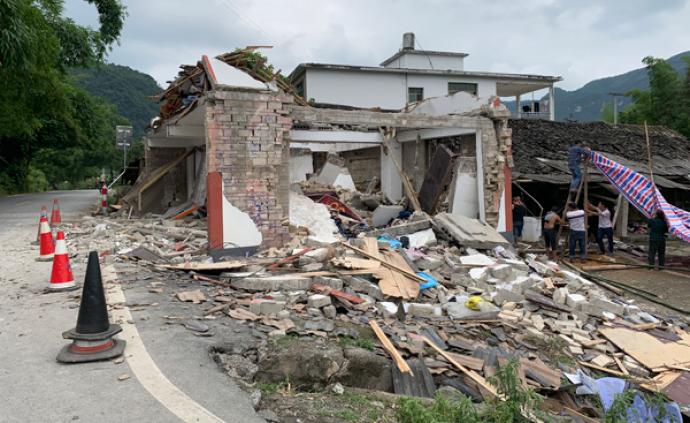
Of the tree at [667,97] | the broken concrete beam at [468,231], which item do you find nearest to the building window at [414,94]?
the tree at [667,97]

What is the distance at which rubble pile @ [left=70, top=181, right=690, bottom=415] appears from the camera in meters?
4.43

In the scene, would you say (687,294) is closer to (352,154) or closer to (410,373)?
(410,373)

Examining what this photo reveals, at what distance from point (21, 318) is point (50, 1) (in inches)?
612

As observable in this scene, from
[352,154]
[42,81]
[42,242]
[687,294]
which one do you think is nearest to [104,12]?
[42,81]

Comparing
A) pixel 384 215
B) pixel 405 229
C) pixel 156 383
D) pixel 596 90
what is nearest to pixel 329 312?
pixel 156 383

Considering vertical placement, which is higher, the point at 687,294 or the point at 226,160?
the point at 226,160

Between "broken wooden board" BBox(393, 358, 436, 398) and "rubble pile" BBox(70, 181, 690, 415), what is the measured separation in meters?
0.01

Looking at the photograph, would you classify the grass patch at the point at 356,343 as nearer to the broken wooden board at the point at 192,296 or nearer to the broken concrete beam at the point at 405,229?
the broken wooden board at the point at 192,296

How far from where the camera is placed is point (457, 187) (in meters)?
11.8

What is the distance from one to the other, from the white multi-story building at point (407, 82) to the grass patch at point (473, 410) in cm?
2236

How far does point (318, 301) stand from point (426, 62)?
26.3 metres

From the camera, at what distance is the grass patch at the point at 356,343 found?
4638mm

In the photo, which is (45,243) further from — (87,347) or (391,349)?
(391,349)

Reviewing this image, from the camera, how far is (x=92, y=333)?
3.74m
